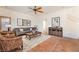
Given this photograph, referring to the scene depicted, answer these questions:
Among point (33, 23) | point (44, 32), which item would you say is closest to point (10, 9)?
point (33, 23)

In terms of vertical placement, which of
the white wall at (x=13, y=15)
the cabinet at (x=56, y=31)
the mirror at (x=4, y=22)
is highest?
the white wall at (x=13, y=15)

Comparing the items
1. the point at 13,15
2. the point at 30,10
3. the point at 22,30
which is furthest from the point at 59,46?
the point at 13,15

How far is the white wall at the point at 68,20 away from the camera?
126 inches

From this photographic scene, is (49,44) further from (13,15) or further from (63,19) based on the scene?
(13,15)

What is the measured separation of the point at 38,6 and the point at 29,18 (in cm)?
49

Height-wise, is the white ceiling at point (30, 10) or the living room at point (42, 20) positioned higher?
the white ceiling at point (30, 10)

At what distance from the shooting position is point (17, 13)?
322 cm

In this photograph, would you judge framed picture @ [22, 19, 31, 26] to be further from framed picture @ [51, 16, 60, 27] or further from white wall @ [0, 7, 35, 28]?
framed picture @ [51, 16, 60, 27]

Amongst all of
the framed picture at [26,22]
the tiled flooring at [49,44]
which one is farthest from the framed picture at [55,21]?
the framed picture at [26,22]

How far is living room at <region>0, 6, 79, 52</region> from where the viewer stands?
319cm

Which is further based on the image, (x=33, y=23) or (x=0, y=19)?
(x=33, y=23)

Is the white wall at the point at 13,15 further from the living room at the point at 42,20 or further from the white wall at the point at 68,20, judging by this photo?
the white wall at the point at 68,20

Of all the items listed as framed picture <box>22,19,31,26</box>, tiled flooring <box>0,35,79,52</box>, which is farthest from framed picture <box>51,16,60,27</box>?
framed picture <box>22,19,31,26</box>
